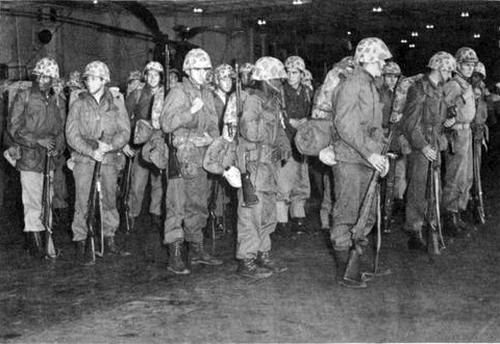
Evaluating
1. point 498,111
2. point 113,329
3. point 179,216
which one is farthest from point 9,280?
point 498,111

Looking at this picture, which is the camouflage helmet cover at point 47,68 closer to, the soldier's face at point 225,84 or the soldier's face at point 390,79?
the soldier's face at point 225,84

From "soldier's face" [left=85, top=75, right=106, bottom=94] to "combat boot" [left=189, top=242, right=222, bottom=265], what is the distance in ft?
6.31

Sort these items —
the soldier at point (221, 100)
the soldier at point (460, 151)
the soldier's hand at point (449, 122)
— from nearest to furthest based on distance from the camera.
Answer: the soldier's hand at point (449, 122), the soldier at point (460, 151), the soldier at point (221, 100)

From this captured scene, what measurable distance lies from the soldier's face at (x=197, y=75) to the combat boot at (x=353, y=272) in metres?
2.33

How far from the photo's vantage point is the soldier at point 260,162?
761 centimetres

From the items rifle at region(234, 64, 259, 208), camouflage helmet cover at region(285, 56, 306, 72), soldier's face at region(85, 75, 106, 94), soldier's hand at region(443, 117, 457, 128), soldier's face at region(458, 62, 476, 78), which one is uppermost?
camouflage helmet cover at region(285, 56, 306, 72)

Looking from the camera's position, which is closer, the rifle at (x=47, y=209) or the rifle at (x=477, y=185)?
the rifle at (x=47, y=209)

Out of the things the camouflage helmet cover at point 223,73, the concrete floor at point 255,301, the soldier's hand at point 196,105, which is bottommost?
the concrete floor at point 255,301

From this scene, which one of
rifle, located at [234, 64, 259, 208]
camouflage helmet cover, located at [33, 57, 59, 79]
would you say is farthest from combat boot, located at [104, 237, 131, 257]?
rifle, located at [234, 64, 259, 208]

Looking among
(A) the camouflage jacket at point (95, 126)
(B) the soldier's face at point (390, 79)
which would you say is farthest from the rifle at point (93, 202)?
(B) the soldier's face at point (390, 79)

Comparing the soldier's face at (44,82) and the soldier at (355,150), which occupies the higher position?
the soldier's face at (44,82)

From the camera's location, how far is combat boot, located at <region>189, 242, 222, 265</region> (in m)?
8.32

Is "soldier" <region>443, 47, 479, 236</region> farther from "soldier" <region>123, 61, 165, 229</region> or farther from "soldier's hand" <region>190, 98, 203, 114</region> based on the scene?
"soldier" <region>123, 61, 165, 229</region>

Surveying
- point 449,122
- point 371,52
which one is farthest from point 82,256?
point 449,122
